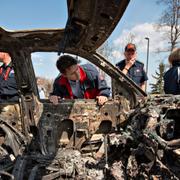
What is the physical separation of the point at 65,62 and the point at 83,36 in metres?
0.70

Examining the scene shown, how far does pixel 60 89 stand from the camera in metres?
4.62

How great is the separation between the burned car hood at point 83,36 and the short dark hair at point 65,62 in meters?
0.21

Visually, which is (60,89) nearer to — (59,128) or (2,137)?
(59,128)

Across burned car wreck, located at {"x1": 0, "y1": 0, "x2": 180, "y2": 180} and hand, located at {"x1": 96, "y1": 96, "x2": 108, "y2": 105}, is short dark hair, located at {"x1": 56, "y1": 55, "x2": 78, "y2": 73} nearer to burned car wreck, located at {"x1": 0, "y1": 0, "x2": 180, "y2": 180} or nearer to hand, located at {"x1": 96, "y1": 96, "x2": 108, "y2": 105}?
burned car wreck, located at {"x1": 0, "y1": 0, "x2": 180, "y2": 180}

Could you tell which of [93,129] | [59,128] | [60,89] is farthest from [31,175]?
[60,89]

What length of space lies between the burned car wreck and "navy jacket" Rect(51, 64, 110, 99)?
28cm

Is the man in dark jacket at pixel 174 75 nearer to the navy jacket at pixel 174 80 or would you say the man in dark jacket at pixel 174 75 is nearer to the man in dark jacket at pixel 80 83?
the navy jacket at pixel 174 80

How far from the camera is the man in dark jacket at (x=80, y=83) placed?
4.43m

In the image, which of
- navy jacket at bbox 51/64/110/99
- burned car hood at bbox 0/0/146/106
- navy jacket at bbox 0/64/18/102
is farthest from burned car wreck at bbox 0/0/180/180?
navy jacket at bbox 0/64/18/102

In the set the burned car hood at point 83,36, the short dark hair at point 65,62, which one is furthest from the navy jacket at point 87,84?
the burned car hood at point 83,36

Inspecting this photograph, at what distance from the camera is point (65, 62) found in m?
4.29

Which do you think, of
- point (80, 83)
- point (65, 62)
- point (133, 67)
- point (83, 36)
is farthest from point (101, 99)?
point (133, 67)

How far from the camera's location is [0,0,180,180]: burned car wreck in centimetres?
304

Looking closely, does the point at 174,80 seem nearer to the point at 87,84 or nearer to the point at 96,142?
the point at 87,84
